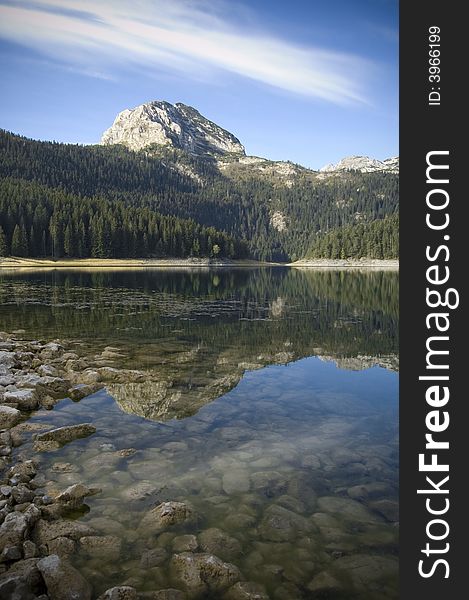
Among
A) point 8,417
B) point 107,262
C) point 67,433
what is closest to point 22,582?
point 67,433

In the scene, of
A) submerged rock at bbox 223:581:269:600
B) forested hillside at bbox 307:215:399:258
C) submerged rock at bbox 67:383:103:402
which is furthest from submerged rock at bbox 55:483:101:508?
forested hillside at bbox 307:215:399:258

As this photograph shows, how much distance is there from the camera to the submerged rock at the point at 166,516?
7.83 m

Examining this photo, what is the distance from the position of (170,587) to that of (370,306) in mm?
40319

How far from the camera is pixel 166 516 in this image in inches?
314

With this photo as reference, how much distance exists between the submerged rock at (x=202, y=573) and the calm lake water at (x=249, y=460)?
0.17 meters

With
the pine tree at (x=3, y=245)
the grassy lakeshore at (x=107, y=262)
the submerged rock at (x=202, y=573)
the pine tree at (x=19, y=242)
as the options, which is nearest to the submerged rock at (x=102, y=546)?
the submerged rock at (x=202, y=573)

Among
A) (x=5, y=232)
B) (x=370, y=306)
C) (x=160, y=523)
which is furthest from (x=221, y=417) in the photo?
(x=5, y=232)

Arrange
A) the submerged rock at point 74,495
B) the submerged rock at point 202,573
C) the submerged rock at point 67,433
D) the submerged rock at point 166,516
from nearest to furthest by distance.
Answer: the submerged rock at point 202,573
the submerged rock at point 166,516
the submerged rock at point 74,495
the submerged rock at point 67,433

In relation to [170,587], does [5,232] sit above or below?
above

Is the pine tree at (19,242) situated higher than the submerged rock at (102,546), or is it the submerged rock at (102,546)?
the pine tree at (19,242)

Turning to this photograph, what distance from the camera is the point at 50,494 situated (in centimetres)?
873

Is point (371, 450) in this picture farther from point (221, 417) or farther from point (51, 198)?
Answer: point (51, 198)

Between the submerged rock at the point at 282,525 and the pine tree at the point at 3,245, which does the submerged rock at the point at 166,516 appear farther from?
the pine tree at the point at 3,245

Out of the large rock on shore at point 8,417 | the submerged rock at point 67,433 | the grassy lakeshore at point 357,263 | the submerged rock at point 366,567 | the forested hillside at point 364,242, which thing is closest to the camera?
the submerged rock at point 366,567
